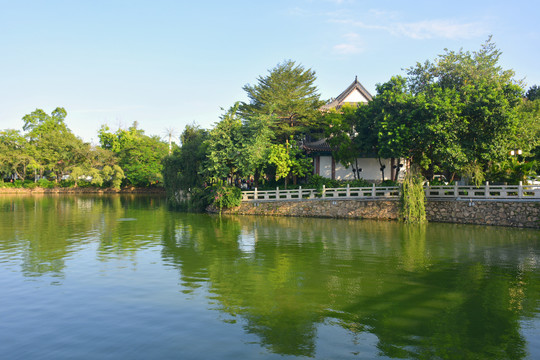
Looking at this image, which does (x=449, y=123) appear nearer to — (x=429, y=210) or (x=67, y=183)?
(x=429, y=210)

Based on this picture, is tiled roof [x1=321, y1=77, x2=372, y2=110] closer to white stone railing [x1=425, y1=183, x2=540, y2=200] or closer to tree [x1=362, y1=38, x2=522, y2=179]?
tree [x1=362, y1=38, x2=522, y2=179]

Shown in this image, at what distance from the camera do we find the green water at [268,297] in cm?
656

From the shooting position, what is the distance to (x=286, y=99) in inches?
1177

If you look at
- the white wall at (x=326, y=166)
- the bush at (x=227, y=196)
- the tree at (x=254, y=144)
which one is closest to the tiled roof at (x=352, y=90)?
the white wall at (x=326, y=166)

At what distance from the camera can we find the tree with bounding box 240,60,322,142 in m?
29.8

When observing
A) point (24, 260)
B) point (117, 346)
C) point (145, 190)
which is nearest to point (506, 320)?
point (117, 346)

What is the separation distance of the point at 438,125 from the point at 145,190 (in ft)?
148

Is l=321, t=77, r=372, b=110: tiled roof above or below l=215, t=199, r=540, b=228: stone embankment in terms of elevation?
above

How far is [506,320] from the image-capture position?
7684mm

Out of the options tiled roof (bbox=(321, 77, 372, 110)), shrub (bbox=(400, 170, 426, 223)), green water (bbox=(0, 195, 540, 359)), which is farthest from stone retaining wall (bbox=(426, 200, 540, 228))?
tiled roof (bbox=(321, 77, 372, 110))

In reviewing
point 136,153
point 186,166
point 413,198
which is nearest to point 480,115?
point 413,198

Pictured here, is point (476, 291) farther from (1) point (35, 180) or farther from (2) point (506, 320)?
(1) point (35, 180)

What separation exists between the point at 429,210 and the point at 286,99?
12.9 m

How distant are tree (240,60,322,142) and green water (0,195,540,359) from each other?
1440cm
